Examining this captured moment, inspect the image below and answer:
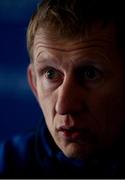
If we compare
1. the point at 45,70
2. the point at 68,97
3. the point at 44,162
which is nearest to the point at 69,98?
the point at 68,97

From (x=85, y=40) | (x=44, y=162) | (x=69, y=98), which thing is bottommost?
(x=44, y=162)

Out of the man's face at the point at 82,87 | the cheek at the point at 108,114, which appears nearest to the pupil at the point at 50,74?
the man's face at the point at 82,87

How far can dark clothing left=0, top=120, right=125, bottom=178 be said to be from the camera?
36.9 inches

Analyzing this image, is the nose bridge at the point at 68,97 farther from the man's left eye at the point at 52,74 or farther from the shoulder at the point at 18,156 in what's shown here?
the shoulder at the point at 18,156

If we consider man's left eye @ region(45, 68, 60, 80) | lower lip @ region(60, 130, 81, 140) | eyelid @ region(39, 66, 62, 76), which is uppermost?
eyelid @ region(39, 66, 62, 76)

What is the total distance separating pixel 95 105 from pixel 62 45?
15 centimetres

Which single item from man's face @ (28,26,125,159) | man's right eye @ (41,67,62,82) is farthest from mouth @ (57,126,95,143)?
man's right eye @ (41,67,62,82)

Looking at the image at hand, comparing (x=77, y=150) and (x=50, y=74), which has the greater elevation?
(x=50, y=74)

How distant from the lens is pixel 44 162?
3.26 feet

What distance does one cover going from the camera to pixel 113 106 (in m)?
0.90

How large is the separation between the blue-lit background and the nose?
243 millimetres

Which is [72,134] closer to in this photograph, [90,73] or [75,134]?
[75,134]

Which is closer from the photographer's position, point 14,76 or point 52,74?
point 52,74

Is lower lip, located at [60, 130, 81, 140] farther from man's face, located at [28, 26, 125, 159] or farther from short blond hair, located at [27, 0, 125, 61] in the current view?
short blond hair, located at [27, 0, 125, 61]
